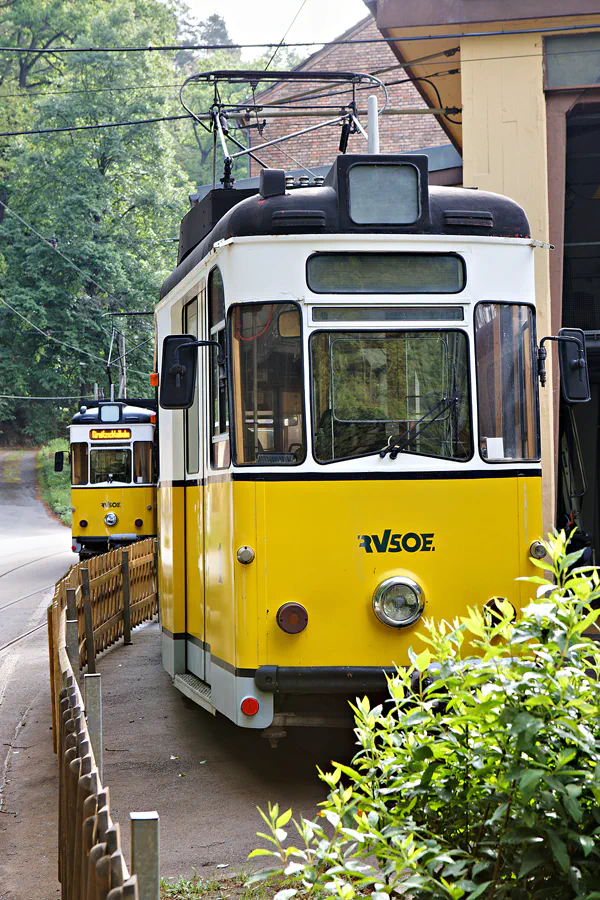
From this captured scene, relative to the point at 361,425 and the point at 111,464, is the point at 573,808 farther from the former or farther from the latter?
the point at 111,464

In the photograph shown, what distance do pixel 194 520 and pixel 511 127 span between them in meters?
5.36

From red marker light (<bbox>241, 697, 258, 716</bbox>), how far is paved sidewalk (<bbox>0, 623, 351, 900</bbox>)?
1.81ft

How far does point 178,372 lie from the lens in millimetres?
6707

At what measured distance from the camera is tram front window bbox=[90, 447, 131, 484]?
23422 mm

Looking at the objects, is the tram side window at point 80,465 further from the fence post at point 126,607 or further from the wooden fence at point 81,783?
the wooden fence at point 81,783

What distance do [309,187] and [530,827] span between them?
531 centimetres

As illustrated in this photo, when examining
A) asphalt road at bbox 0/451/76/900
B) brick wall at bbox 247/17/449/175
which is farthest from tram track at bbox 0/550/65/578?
brick wall at bbox 247/17/449/175

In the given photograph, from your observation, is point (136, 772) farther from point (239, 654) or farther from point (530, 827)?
point (530, 827)

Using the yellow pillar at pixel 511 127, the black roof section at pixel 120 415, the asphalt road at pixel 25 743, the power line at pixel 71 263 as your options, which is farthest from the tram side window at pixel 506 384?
the power line at pixel 71 263

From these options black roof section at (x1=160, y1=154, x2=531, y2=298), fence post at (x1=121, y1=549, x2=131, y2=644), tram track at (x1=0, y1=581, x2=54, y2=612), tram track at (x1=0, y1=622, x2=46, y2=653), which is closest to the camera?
black roof section at (x1=160, y1=154, x2=531, y2=298)

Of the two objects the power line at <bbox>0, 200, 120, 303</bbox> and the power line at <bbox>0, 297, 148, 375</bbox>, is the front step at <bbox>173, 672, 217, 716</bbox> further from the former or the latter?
the power line at <bbox>0, 297, 148, 375</bbox>

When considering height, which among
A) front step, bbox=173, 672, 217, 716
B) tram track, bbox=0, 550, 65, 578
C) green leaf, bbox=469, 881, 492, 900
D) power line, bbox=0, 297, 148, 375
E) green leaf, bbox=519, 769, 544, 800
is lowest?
tram track, bbox=0, 550, 65, 578

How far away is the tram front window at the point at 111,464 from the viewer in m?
23.4

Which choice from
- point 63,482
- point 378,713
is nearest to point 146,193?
point 63,482
